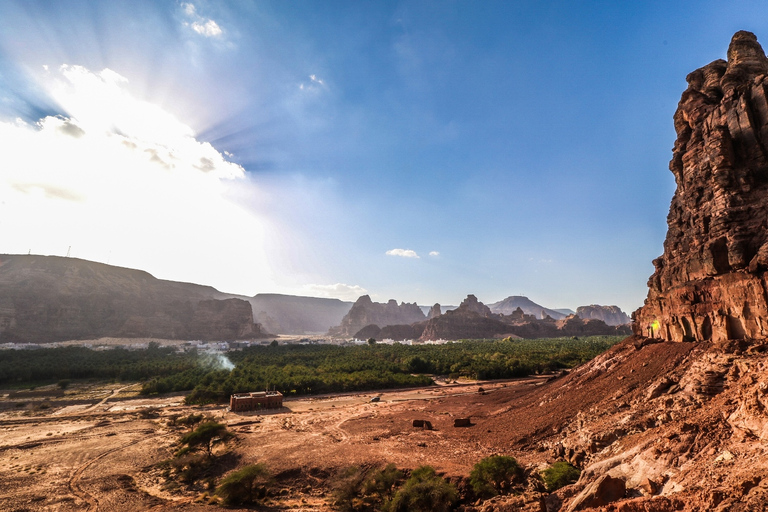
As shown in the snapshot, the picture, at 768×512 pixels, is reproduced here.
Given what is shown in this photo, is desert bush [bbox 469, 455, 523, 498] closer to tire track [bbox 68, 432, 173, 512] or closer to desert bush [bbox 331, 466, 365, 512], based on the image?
desert bush [bbox 331, 466, 365, 512]

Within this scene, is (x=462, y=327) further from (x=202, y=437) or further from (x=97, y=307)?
(x=202, y=437)

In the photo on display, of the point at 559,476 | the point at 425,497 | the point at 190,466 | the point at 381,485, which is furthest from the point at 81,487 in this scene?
the point at 559,476

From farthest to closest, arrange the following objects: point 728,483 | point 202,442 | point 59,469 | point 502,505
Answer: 1. point 202,442
2. point 59,469
3. point 502,505
4. point 728,483

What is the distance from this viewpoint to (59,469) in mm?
24797

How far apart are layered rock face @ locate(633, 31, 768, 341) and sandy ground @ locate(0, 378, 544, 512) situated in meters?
16.6

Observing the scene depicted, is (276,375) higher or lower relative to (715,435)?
lower

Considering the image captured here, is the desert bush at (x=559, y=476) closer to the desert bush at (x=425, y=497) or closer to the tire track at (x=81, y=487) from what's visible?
the desert bush at (x=425, y=497)

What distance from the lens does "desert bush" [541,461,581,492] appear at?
53.6ft

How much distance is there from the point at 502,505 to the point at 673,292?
2119 centimetres

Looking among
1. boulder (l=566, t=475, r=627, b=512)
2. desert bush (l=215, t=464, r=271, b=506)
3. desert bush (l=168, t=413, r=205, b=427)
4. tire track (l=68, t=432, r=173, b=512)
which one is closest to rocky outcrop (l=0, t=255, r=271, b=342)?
desert bush (l=168, t=413, r=205, b=427)

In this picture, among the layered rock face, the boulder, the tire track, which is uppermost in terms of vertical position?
the layered rock face

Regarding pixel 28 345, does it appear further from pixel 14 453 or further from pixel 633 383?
pixel 633 383

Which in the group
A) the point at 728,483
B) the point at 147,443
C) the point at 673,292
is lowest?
the point at 147,443

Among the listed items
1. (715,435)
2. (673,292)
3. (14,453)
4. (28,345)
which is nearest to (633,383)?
(673,292)
